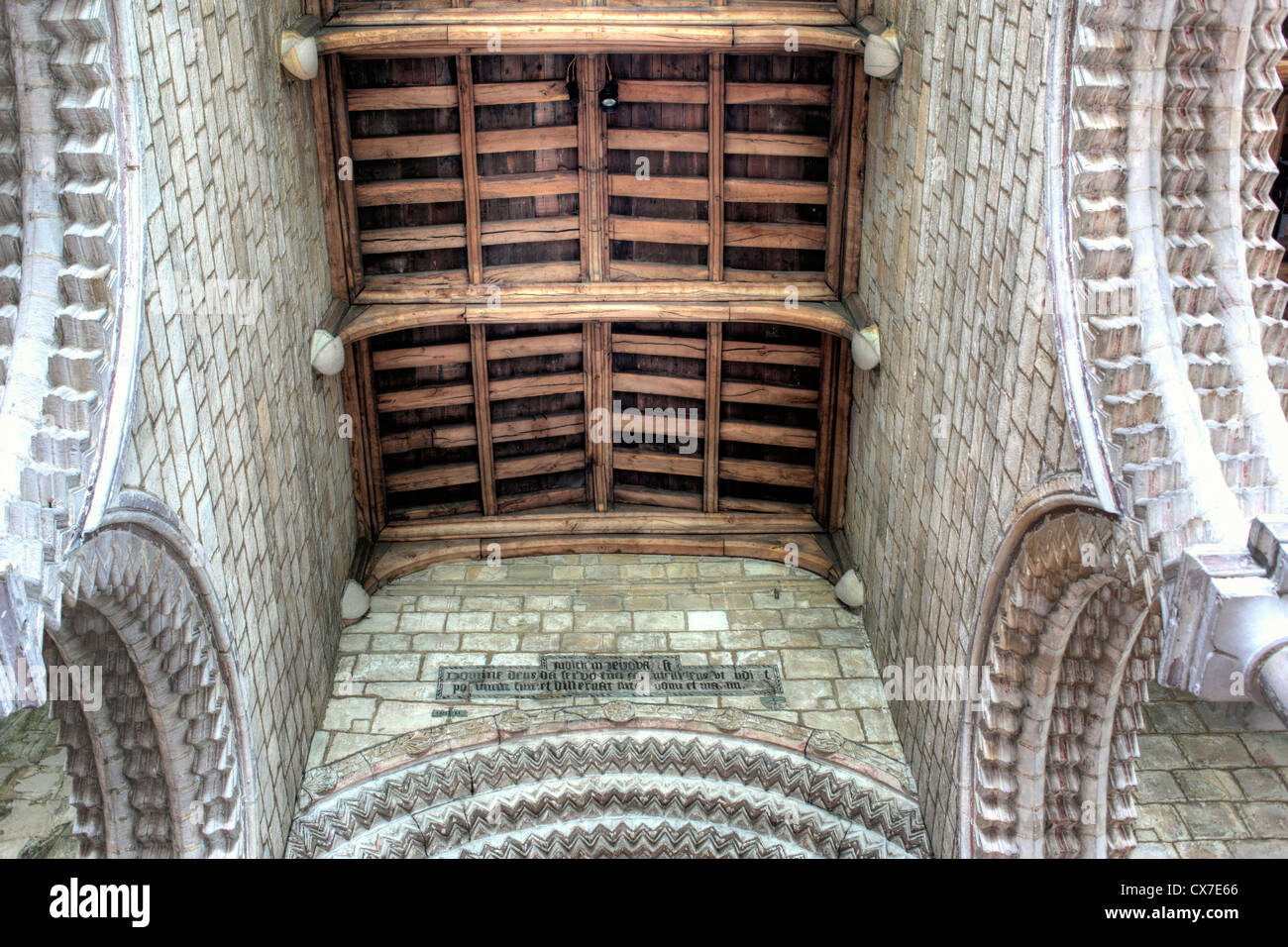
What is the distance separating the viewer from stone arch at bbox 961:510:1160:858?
5293 mm

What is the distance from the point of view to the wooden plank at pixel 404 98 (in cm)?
778

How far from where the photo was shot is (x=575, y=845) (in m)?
7.21

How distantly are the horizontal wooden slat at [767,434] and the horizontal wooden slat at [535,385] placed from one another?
108cm

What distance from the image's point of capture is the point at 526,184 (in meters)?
8.18

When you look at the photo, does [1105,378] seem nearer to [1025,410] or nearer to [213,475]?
[1025,410]

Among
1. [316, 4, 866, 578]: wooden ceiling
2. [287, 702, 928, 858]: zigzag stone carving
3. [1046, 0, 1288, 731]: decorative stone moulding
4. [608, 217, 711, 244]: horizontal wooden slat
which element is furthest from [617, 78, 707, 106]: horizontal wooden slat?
[287, 702, 928, 858]: zigzag stone carving

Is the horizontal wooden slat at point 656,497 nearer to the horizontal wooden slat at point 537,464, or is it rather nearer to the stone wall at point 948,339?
the horizontal wooden slat at point 537,464

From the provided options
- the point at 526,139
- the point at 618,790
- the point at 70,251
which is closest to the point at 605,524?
the point at 618,790

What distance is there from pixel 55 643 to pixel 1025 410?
405 cm

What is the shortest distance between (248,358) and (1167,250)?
4.06 m

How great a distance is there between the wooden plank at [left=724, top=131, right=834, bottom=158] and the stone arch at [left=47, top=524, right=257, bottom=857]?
14.7 feet

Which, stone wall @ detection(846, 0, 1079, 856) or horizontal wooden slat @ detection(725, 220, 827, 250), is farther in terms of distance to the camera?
horizontal wooden slat @ detection(725, 220, 827, 250)

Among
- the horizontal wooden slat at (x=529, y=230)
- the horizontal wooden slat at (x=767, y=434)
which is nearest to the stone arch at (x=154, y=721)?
the horizontal wooden slat at (x=529, y=230)

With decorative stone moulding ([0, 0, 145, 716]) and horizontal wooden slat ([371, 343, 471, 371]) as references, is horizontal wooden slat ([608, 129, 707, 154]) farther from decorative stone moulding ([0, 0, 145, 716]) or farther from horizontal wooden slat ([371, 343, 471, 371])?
decorative stone moulding ([0, 0, 145, 716])
